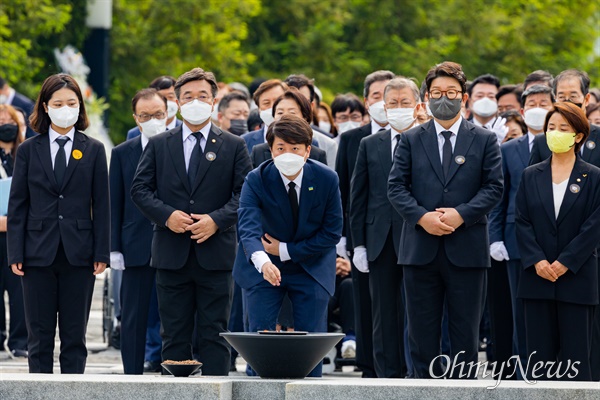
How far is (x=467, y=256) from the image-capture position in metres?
11.5

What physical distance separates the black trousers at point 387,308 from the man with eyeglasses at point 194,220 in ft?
4.38

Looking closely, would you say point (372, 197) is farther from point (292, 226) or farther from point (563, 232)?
point (563, 232)

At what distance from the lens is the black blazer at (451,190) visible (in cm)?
1154

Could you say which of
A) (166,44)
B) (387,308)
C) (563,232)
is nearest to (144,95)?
(387,308)

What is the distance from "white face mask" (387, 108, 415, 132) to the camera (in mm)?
13008

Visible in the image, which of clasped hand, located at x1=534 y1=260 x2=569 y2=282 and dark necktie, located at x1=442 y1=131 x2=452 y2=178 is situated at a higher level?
dark necktie, located at x1=442 y1=131 x2=452 y2=178

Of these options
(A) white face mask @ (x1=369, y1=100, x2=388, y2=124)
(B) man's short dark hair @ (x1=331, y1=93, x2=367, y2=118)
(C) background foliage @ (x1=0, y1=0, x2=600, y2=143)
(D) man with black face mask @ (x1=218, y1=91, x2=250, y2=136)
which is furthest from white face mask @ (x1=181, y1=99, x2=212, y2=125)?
(C) background foliage @ (x1=0, y1=0, x2=600, y2=143)

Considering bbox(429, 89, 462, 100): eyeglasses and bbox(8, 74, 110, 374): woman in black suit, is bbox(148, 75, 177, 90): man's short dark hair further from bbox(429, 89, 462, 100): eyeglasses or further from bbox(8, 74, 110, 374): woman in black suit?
bbox(429, 89, 462, 100): eyeglasses

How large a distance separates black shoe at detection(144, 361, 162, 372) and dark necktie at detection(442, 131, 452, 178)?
4104 millimetres

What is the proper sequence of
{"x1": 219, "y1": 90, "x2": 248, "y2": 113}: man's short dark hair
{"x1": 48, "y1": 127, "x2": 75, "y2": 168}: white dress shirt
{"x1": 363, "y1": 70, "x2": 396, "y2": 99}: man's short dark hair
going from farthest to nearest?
{"x1": 219, "y1": 90, "x2": 248, "y2": 113}: man's short dark hair, {"x1": 363, "y1": 70, "x2": 396, "y2": 99}: man's short dark hair, {"x1": 48, "y1": 127, "x2": 75, "y2": 168}: white dress shirt

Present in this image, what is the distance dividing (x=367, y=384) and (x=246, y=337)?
0.83 meters

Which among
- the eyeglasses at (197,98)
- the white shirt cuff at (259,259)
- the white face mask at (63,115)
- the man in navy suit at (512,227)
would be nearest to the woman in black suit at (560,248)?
the man in navy suit at (512,227)

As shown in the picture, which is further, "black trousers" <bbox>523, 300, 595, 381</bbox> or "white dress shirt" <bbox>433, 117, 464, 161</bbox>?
"white dress shirt" <bbox>433, 117, 464, 161</bbox>

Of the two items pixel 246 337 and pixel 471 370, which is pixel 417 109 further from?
pixel 246 337
